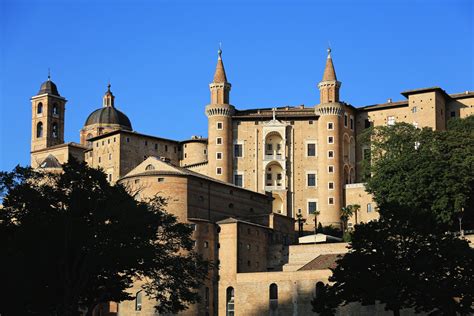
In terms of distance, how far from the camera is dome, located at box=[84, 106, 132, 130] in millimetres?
129375

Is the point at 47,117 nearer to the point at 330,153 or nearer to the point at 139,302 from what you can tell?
the point at 330,153

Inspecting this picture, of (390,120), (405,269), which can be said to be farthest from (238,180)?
(405,269)

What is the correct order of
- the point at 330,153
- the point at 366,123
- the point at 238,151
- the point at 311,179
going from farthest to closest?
the point at 366,123 < the point at 238,151 < the point at 311,179 < the point at 330,153

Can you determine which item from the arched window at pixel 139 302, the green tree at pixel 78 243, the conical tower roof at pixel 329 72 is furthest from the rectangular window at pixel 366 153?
the green tree at pixel 78 243

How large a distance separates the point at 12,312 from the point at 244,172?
55.1 meters

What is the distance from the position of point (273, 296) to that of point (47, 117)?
195 feet

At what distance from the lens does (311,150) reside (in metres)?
104

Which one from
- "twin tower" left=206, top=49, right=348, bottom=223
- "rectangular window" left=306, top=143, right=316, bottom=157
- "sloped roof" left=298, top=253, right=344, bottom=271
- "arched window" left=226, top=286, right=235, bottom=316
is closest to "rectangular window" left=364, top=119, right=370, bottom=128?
"twin tower" left=206, top=49, right=348, bottom=223

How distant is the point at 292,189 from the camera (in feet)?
339

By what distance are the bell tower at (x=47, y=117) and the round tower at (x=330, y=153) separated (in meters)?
38.2

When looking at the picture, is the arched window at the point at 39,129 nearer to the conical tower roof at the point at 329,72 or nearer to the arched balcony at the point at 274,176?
the arched balcony at the point at 274,176

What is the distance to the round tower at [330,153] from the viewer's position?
101 metres

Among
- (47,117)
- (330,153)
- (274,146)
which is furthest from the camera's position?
(47,117)

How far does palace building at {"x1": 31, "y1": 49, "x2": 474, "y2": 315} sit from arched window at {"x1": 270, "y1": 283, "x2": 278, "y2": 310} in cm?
9
